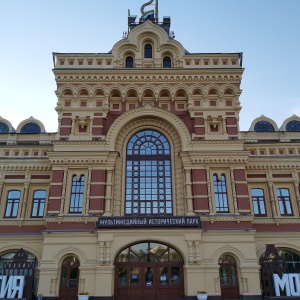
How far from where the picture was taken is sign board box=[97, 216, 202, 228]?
71.5 ft

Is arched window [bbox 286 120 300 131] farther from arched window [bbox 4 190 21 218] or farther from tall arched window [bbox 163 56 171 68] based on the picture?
arched window [bbox 4 190 21 218]

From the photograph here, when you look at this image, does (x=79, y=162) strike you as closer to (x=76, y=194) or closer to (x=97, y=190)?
(x=76, y=194)

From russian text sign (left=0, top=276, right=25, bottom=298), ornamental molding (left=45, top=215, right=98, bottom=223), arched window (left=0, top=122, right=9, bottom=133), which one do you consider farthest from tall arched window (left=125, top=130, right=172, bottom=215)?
arched window (left=0, top=122, right=9, bottom=133)

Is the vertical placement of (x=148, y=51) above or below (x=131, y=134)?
above

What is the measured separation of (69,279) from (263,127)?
827 inches

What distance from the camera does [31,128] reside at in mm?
29578

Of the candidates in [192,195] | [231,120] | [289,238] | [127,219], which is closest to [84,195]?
[127,219]

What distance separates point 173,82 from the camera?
2658 centimetres

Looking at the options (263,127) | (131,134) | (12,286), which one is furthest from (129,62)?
(12,286)

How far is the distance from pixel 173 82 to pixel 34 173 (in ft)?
44.2

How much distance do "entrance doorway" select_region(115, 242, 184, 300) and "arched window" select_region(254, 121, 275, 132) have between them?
14481 millimetres

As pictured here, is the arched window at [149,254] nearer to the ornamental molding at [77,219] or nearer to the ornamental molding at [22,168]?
Answer: the ornamental molding at [77,219]

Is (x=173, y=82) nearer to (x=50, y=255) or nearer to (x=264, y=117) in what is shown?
(x=264, y=117)

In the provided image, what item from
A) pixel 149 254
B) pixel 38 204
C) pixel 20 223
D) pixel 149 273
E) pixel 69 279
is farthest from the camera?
pixel 38 204
